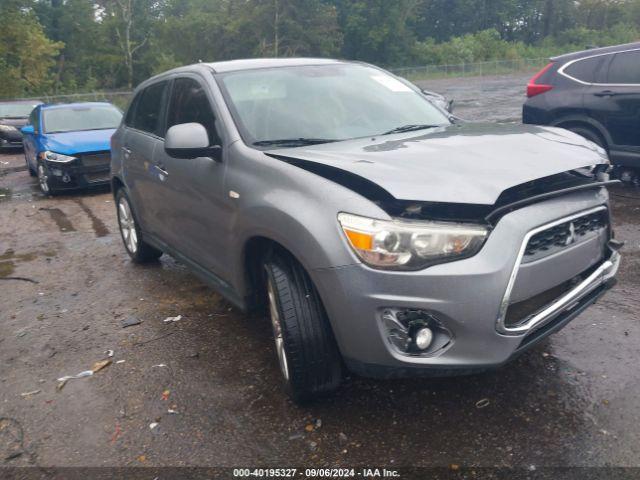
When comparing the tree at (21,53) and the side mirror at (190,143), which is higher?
the tree at (21,53)

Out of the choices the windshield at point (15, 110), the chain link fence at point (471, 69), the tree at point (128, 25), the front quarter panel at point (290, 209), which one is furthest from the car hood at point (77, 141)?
the tree at point (128, 25)

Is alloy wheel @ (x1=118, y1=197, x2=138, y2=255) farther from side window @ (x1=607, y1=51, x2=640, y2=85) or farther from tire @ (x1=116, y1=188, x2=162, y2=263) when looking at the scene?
side window @ (x1=607, y1=51, x2=640, y2=85)

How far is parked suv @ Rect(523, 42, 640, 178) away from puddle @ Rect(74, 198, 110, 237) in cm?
562

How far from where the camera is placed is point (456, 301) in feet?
8.68

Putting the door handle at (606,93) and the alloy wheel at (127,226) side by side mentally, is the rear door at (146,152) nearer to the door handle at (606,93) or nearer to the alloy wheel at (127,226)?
the alloy wheel at (127,226)

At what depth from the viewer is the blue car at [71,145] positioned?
33.1 ft

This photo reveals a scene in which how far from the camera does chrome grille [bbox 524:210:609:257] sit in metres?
2.82

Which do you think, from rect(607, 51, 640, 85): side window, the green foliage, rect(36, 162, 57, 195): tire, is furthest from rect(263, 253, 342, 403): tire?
the green foliage

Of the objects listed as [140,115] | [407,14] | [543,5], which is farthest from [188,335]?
[543,5]

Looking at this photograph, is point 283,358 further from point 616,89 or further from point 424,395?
point 616,89

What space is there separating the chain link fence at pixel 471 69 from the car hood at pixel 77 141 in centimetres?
3672

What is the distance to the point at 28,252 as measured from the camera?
6.96 meters

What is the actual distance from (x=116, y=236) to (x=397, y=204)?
18.0 ft

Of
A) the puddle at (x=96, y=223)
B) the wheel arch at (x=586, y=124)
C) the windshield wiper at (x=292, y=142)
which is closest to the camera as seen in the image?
the windshield wiper at (x=292, y=142)
